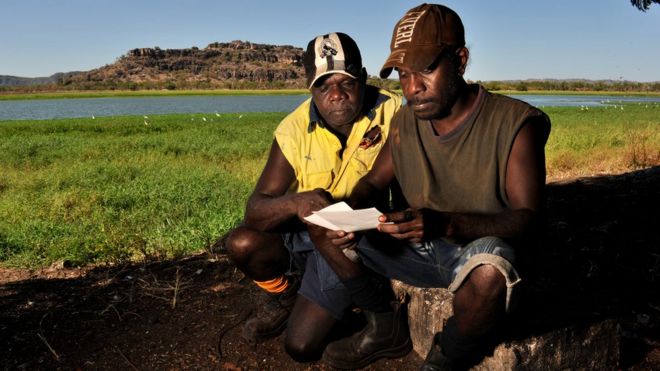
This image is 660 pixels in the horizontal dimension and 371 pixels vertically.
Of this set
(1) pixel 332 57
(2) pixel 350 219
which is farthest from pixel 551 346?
(1) pixel 332 57

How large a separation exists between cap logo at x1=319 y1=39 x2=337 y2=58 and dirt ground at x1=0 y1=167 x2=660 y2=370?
52.6 inches

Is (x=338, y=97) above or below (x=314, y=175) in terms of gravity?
above

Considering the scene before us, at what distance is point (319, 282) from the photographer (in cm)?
285

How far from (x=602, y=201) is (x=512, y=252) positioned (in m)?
4.19

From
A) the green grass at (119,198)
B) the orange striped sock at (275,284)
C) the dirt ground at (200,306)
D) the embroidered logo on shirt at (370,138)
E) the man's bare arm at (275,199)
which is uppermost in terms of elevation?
the embroidered logo on shirt at (370,138)

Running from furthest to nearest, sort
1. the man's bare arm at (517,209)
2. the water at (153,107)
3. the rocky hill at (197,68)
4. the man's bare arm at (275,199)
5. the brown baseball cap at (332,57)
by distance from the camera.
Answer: the rocky hill at (197,68), the water at (153,107), the brown baseball cap at (332,57), the man's bare arm at (275,199), the man's bare arm at (517,209)

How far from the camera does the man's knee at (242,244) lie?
3.01 meters

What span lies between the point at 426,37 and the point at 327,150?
32.8 inches

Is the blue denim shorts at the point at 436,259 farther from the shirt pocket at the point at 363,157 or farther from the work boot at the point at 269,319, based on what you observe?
the work boot at the point at 269,319

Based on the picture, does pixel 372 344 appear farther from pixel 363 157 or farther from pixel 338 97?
pixel 338 97

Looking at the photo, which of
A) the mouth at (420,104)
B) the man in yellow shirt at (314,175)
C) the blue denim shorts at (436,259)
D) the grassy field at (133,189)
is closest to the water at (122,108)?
the grassy field at (133,189)

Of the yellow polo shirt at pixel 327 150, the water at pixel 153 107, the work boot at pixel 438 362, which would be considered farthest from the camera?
the water at pixel 153 107

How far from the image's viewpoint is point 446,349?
7.70 ft

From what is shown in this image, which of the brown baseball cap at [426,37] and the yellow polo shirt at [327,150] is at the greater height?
the brown baseball cap at [426,37]
